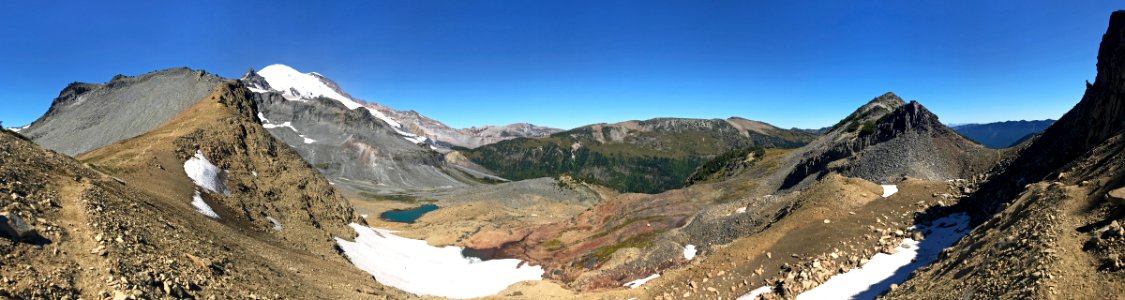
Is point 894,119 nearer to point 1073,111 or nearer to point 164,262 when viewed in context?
point 1073,111

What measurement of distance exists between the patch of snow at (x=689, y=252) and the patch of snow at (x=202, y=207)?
40729 millimetres

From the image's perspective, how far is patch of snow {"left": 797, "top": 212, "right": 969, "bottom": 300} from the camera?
27844 mm

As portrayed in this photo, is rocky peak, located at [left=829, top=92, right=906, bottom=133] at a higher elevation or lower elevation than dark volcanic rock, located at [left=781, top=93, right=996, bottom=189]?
higher

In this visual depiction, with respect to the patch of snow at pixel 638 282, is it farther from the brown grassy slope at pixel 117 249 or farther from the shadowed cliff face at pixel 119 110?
the shadowed cliff face at pixel 119 110

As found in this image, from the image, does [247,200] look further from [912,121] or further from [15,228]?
[912,121]

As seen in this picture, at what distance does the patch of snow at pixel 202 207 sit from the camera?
3636 centimetres

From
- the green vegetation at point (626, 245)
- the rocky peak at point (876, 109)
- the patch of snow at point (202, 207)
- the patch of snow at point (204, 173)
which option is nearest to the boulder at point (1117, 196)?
the green vegetation at point (626, 245)

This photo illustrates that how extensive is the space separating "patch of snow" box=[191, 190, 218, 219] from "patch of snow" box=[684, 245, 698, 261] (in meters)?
40.7

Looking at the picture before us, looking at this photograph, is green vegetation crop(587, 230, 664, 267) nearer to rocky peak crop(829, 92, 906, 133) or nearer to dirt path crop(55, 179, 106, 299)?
dirt path crop(55, 179, 106, 299)

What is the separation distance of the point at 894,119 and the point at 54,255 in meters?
87.0

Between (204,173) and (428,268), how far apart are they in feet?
87.5

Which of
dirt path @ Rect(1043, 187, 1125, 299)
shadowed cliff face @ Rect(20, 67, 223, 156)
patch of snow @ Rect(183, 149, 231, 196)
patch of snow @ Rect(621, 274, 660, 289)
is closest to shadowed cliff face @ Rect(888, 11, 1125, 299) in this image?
dirt path @ Rect(1043, 187, 1125, 299)

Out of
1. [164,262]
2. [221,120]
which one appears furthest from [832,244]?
[221,120]

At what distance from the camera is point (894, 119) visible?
242 ft
